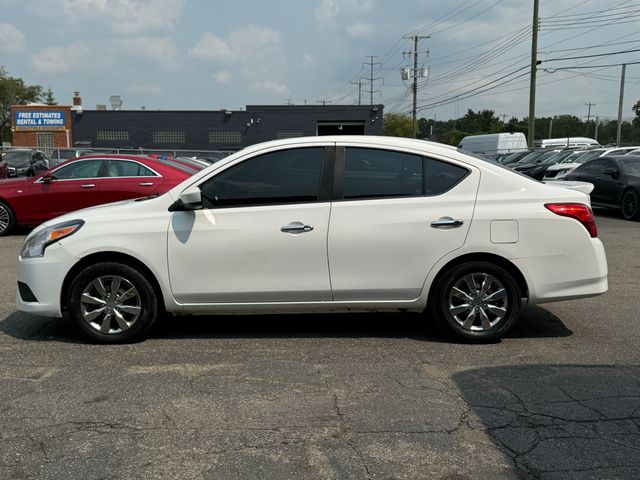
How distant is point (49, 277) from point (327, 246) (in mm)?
2354

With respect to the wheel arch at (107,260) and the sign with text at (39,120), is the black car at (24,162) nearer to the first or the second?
the sign with text at (39,120)

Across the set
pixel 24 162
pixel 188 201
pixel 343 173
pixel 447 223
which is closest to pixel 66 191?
pixel 188 201

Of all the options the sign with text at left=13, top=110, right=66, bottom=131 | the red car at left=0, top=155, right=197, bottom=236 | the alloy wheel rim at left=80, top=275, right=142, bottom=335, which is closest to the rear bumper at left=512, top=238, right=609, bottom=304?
the alloy wheel rim at left=80, top=275, right=142, bottom=335

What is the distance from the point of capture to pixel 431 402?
4.11 metres

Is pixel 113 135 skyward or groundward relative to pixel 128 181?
skyward

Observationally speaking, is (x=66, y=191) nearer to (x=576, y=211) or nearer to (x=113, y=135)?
(x=576, y=211)

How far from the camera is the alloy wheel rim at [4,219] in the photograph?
1188 cm

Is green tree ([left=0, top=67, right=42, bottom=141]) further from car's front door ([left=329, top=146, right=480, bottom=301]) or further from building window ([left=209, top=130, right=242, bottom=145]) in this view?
car's front door ([left=329, top=146, right=480, bottom=301])

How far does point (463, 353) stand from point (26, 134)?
172ft

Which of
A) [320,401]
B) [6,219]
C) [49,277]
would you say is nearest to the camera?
[320,401]

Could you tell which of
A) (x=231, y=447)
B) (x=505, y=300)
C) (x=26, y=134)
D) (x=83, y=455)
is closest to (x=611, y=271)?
(x=505, y=300)

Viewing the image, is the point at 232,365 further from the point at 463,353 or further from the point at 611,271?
the point at 611,271

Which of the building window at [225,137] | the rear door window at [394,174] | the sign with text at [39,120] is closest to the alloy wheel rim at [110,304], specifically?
the rear door window at [394,174]

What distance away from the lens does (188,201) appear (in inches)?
201
